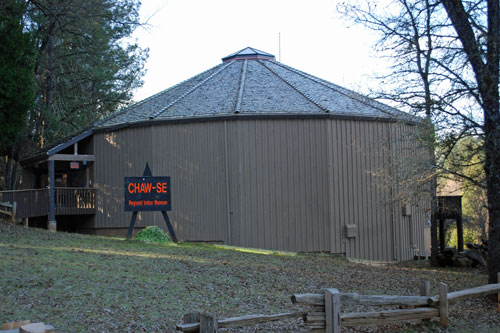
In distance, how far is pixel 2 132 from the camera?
19.9m

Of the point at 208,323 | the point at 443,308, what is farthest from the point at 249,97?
the point at 208,323

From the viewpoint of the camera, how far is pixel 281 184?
65.2 ft

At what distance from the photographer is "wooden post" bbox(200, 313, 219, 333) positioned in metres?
6.55

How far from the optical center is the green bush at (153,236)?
18500mm

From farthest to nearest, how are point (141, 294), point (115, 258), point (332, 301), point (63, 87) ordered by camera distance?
point (63, 87) < point (115, 258) < point (141, 294) < point (332, 301)

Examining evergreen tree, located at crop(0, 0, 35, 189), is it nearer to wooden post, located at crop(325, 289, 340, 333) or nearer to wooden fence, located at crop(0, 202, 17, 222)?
wooden fence, located at crop(0, 202, 17, 222)

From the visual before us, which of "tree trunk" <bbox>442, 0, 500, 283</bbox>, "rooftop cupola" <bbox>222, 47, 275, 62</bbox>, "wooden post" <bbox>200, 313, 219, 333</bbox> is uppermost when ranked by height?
"rooftop cupola" <bbox>222, 47, 275, 62</bbox>

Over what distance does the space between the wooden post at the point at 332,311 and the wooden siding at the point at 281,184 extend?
38.8ft

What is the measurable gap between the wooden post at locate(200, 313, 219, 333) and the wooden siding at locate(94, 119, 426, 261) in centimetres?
1302

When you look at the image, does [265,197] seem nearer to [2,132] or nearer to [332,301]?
[2,132]

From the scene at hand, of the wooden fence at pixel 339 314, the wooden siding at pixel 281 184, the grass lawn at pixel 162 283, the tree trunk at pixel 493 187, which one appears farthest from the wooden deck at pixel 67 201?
the wooden fence at pixel 339 314

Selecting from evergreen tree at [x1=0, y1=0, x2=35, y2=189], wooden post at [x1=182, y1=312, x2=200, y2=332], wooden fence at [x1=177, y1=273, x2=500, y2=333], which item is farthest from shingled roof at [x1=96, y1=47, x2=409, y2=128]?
wooden post at [x1=182, y1=312, x2=200, y2=332]

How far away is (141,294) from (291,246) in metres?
10.4

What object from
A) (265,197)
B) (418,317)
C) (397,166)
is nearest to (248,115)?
(265,197)
